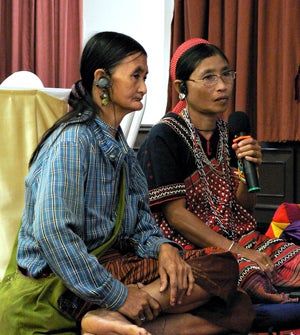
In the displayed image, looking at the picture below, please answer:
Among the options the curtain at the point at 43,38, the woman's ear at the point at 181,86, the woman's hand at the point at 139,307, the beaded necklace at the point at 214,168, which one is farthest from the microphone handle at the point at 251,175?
the curtain at the point at 43,38

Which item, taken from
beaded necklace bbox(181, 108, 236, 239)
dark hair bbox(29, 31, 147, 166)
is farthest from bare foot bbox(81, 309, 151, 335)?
beaded necklace bbox(181, 108, 236, 239)

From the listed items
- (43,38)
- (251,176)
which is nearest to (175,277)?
Answer: (251,176)

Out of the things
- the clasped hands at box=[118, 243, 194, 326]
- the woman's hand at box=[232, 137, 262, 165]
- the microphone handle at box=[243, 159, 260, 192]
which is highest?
the woman's hand at box=[232, 137, 262, 165]

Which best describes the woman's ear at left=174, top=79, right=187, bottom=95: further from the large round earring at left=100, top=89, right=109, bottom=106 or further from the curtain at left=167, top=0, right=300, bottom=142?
the curtain at left=167, top=0, right=300, bottom=142

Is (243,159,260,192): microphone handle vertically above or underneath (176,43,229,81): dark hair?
underneath

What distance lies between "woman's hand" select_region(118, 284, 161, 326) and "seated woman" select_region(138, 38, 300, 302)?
0.57 meters

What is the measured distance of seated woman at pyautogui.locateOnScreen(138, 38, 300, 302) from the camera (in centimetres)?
233

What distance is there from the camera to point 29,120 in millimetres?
2357

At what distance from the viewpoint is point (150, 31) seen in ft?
14.7

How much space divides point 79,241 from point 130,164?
37 centimetres

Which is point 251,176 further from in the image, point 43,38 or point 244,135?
point 43,38

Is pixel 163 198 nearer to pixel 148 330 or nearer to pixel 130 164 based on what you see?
pixel 130 164

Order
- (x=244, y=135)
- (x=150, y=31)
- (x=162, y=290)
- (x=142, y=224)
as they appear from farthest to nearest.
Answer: (x=150, y=31) < (x=244, y=135) < (x=142, y=224) < (x=162, y=290)

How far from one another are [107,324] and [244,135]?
2.80ft
